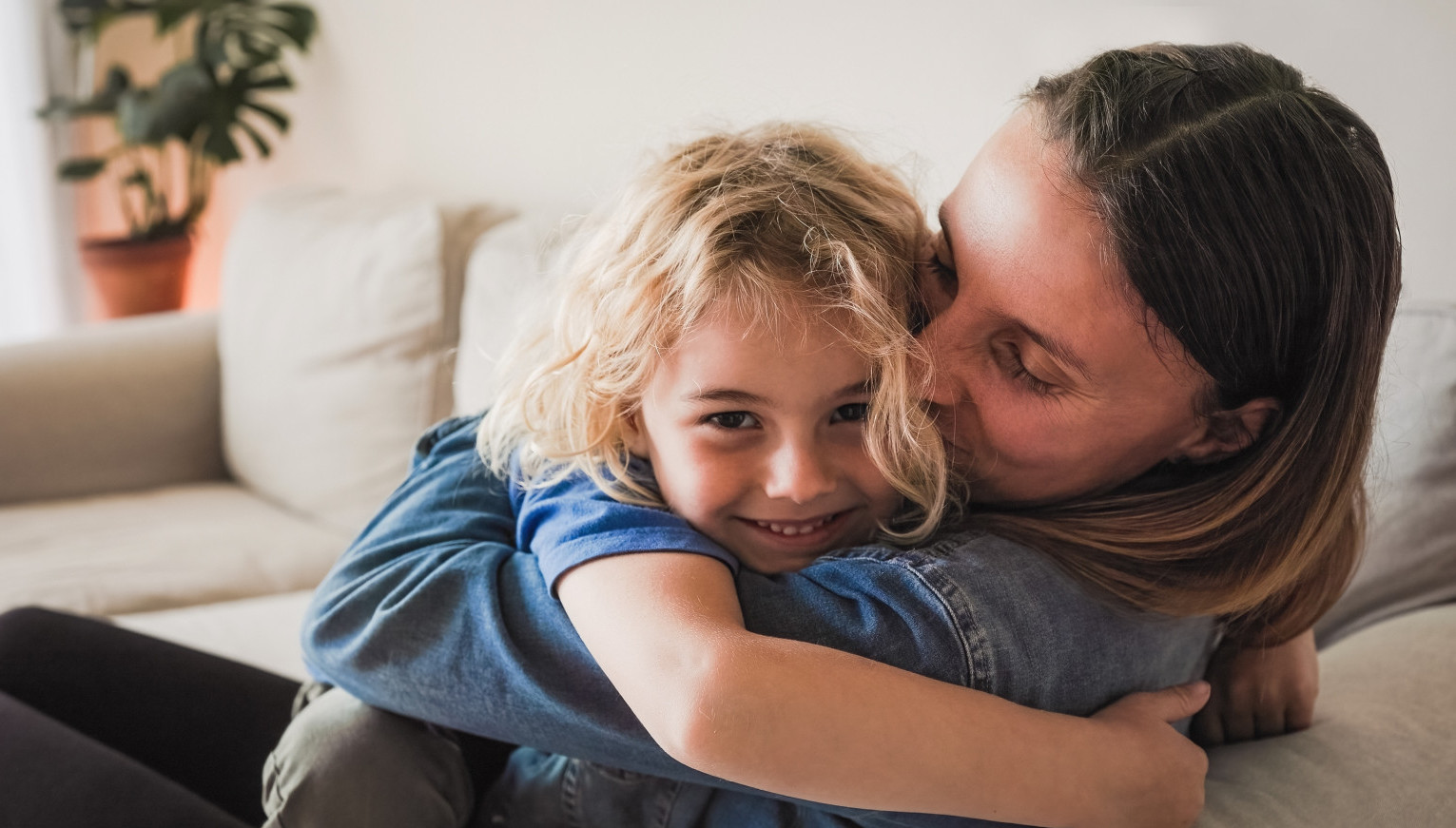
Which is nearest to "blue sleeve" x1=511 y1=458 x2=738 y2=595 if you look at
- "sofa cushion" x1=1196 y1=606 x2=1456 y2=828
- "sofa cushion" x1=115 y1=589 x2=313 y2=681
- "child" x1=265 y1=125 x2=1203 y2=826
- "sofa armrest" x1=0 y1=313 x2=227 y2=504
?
"child" x1=265 y1=125 x2=1203 y2=826

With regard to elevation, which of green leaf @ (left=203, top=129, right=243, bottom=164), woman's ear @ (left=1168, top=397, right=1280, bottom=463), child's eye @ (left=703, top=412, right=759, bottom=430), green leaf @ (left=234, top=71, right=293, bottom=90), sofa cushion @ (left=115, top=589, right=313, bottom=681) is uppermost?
woman's ear @ (left=1168, top=397, right=1280, bottom=463)

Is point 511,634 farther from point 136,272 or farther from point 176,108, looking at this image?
point 136,272

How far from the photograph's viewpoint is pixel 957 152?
167 cm

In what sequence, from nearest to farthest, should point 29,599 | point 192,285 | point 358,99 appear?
point 29,599 < point 358,99 < point 192,285

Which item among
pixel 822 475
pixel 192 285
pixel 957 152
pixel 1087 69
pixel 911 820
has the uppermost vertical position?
pixel 1087 69

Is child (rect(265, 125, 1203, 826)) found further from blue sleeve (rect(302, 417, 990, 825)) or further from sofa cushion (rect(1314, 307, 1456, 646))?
sofa cushion (rect(1314, 307, 1456, 646))

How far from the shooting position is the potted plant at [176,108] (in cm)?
290

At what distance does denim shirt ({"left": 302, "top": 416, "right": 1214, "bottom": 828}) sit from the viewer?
735mm

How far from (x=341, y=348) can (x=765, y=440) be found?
54.1 inches

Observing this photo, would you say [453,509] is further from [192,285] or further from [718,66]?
[192,285]

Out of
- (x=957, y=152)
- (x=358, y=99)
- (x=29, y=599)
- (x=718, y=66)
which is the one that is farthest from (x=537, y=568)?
(x=358, y=99)

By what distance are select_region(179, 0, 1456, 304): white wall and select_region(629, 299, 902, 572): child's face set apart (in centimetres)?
29

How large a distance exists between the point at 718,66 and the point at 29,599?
1325 millimetres

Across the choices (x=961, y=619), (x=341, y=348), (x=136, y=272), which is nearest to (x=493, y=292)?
(x=341, y=348)
